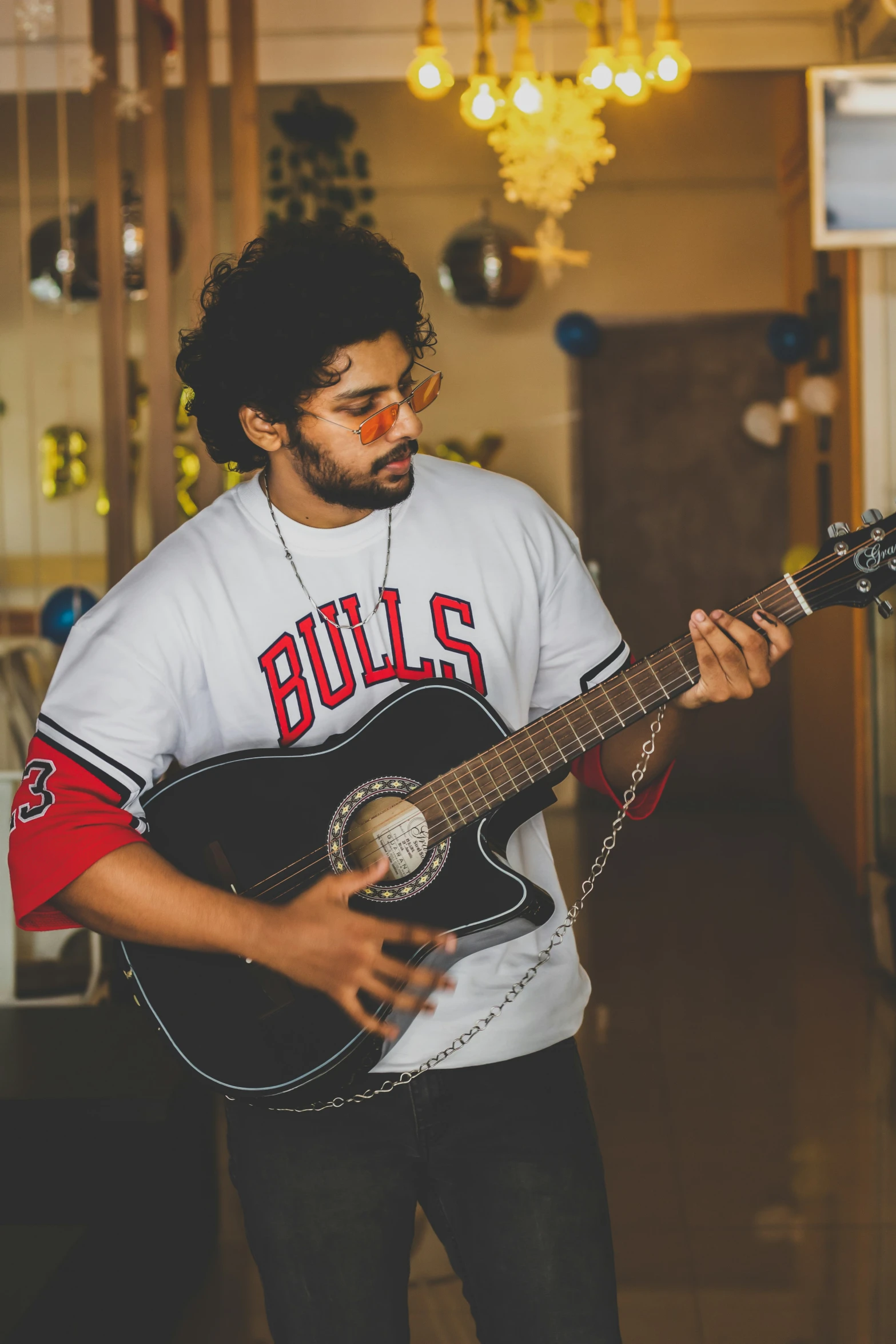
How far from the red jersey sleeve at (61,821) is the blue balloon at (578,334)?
4908 millimetres

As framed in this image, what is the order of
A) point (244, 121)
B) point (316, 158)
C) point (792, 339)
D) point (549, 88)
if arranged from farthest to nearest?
point (792, 339)
point (316, 158)
point (549, 88)
point (244, 121)

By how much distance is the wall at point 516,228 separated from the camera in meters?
5.80

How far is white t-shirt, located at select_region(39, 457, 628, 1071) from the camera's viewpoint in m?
1.30

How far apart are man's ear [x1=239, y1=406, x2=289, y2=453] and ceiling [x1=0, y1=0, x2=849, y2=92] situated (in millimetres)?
3545

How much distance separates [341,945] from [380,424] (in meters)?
0.57

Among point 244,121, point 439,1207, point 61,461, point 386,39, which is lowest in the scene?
point 439,1207

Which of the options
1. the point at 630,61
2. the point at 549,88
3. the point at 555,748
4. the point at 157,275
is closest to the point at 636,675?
the point at 555,748

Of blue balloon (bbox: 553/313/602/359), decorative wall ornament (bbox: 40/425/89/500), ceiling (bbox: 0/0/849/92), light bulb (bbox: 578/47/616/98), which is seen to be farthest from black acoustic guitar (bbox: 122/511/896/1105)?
blue balloon (bbox: 553/313/602/359)

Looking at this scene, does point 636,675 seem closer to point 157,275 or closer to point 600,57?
point 157,275

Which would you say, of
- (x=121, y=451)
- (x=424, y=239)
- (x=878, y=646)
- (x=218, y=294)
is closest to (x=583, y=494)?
(x=424, y=239)

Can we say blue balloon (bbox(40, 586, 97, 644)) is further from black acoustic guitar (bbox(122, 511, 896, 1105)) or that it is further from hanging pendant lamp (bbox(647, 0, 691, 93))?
black acoustic guitar (bbox(122, 511, 896, 1105))

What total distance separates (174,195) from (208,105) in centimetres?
292

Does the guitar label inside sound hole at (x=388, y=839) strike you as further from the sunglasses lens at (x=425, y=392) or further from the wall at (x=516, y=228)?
the wall at (x=516, y=228)

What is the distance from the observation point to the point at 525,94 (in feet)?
11.3
